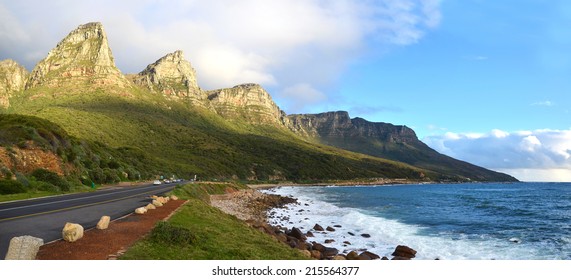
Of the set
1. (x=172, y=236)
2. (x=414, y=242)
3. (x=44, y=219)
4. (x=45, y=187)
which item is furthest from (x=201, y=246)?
(x=45, y=187)

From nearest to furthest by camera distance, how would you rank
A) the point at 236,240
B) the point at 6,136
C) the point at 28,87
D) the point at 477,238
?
the point at 236,240 < the point at 477,238 < the point at 6,136 < the point at 28,87

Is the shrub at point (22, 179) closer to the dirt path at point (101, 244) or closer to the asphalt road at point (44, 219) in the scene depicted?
the asphalt road at point (44, 219)

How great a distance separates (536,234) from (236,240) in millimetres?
28921

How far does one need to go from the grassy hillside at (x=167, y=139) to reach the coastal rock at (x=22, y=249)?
79444mm

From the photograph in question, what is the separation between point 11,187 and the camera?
1145 inches

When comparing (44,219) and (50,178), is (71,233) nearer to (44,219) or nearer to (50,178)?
(44,219)

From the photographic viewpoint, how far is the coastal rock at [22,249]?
1023 centimetres

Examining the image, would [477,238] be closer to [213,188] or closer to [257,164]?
[213,188]

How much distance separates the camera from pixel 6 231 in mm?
14242

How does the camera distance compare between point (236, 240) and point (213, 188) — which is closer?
point (236, 240)

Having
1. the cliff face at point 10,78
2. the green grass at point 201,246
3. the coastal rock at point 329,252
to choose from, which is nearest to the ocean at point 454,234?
the coastal rock at point 329,252

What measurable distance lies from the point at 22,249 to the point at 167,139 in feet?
413

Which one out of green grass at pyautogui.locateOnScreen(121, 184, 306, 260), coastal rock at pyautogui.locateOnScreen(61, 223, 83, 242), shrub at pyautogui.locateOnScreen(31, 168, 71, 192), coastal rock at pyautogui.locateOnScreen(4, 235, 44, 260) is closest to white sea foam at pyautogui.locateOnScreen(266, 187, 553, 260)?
green grass at pyautogui.locateOnScreen(121, 184, 306, 260)
